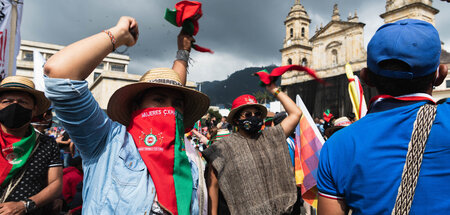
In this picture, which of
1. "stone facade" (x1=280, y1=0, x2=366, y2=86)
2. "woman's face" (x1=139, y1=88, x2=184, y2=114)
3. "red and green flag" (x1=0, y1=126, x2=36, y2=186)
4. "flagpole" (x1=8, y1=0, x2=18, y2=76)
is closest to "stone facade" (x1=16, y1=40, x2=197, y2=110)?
"flagpole" (x1=8, y1=0, x2=18, y2=76)

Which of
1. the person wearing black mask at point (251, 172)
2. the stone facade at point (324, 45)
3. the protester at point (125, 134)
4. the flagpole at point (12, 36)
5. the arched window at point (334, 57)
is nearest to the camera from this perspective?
the protester at point (125, 134)

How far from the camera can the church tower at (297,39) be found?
40.9 meters

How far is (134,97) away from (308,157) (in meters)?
2.10

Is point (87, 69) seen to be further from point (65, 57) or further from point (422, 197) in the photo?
→ point (422, 197)

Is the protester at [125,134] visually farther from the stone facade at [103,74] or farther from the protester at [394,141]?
the stone facade at [103,74]

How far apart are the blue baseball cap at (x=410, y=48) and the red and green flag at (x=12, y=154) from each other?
233 centimetres

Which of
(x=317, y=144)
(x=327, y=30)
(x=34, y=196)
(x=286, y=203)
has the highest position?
(x=327, y=30)

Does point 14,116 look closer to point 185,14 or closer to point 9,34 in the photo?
point 185,14

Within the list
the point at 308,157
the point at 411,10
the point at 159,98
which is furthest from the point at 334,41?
the point at 159,98

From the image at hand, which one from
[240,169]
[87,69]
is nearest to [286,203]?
[240,169]

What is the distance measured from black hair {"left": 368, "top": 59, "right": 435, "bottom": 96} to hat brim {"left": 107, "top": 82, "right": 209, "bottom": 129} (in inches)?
39.1

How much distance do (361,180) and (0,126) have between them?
2398mm

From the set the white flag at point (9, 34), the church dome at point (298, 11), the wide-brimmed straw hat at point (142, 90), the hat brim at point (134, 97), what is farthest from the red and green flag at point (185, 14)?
the church dome at point (298, 11)

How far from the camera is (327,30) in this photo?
121 ft
